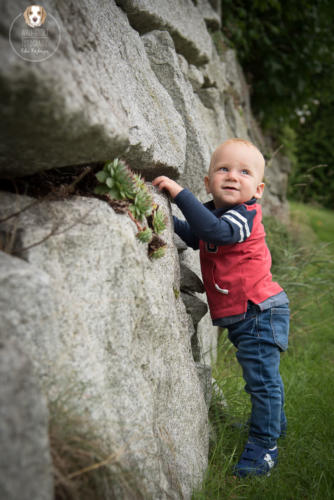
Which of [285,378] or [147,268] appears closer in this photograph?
[147,268]

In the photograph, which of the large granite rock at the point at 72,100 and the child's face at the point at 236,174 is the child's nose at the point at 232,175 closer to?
the child's face at the point at 236,174

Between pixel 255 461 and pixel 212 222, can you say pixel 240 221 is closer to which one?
pixel 212 222

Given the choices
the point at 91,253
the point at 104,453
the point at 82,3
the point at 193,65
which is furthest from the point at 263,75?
the point at 104,453

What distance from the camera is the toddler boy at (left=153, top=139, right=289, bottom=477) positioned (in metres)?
2.23

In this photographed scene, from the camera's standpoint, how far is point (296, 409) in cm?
276

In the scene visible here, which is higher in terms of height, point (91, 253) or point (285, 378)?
point (91, 253)

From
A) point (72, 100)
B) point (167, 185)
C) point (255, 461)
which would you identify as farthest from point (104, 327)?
point (255, 461)

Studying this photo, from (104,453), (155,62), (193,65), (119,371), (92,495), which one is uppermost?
(193,65)

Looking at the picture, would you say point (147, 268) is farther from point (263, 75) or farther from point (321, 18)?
point (321, 18)

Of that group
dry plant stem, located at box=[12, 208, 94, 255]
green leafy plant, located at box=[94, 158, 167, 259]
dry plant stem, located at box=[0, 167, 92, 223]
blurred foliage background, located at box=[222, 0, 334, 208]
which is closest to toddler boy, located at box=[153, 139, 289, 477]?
green leafy plant, located at box=[94, 158, 167, 259]

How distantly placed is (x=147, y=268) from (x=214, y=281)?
2.36ft

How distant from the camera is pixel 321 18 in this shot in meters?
5.82
